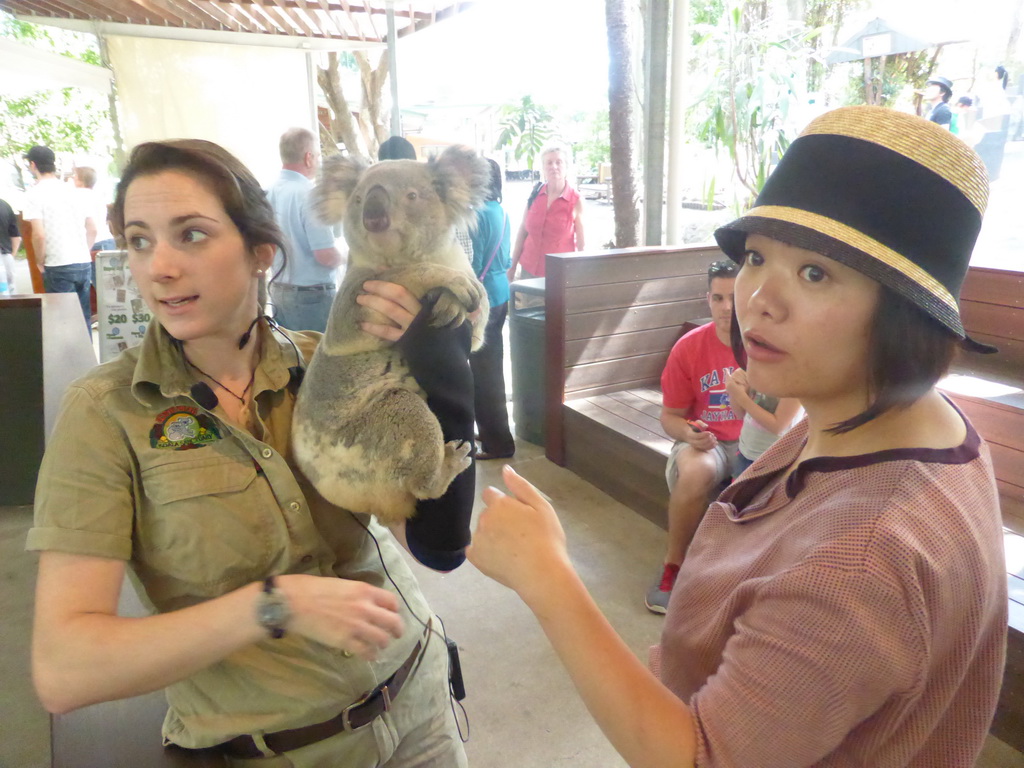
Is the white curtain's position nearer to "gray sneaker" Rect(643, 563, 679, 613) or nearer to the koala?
the koala

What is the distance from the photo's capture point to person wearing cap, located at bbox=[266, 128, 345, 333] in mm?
3115

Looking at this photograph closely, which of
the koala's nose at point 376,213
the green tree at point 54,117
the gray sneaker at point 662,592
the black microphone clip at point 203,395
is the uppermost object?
the green tree at point 54,117

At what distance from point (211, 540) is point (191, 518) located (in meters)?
0.04

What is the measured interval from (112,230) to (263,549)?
0.51 meters

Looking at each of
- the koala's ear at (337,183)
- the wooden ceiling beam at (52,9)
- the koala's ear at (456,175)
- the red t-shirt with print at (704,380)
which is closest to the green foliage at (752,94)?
the red t-shirt with print at (704,380)

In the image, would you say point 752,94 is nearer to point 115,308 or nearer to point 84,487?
Answer: point 115,308

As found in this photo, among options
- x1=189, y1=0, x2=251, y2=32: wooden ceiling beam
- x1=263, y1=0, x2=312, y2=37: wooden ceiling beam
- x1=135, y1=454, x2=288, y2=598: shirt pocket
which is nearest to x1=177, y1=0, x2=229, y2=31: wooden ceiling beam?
x1=189, y1=0, x2=251, y2=32: wooden ceiling beam

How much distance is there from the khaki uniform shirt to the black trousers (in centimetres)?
A: 237

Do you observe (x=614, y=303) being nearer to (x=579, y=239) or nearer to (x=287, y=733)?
(x=579, y=239)

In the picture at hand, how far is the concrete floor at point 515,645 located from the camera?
1836 mm

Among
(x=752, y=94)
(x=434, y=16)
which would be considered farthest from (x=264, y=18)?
(x=752, y=94)

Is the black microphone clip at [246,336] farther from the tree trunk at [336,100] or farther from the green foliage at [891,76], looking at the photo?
the tree trunk at [336,100]

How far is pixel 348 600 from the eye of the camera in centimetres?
77

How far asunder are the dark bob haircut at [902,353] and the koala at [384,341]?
65 cm
